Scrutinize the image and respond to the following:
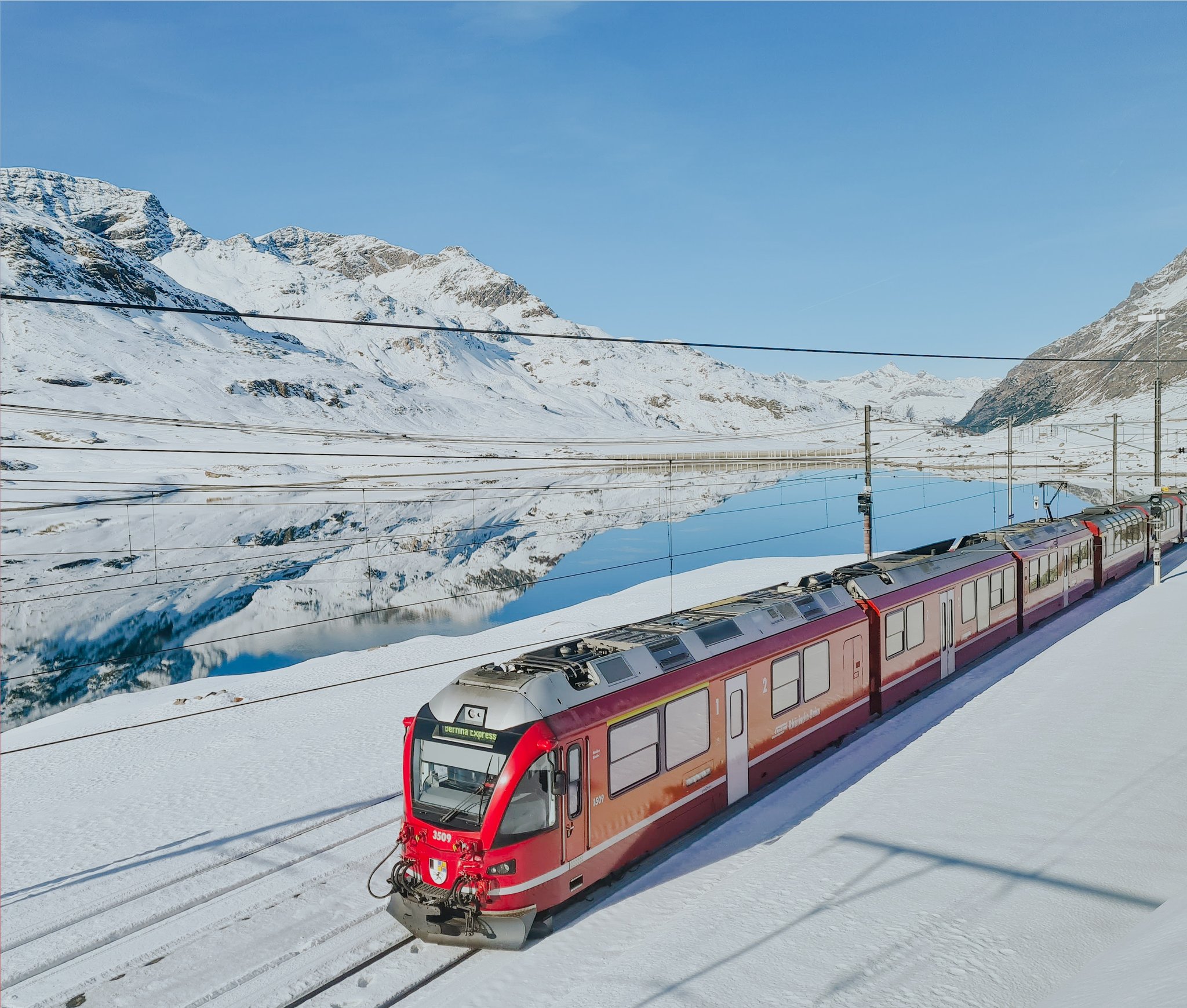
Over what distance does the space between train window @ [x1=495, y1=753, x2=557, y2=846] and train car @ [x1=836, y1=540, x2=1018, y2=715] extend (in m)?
9.95

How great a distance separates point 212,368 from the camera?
179750 millimetres

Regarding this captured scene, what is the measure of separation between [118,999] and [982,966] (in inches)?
398

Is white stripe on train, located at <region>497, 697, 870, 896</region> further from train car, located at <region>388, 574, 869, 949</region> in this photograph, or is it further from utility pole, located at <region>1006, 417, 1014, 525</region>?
utility pole, located at <region>1006, 417, 1014, 525</region>

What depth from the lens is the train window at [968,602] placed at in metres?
21.6

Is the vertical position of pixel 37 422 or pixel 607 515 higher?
pixel 37 422

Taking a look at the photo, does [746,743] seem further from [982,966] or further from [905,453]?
[905,453]

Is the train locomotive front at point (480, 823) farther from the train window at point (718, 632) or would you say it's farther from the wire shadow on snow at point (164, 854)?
the wire shadow on snow at point (164, 854)

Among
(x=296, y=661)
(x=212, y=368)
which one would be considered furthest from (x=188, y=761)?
(x=212, y=368)

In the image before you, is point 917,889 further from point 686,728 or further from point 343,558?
point 343,558

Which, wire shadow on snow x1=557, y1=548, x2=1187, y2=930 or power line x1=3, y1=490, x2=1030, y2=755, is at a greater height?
wire shadow on snow x1=557, y1=548, x2=1187, y2=930

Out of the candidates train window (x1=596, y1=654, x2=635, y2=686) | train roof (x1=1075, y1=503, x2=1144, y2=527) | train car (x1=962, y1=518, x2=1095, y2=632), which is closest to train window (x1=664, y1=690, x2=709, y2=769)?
train window (x1=596, y1=654, x2=635, y2=686)

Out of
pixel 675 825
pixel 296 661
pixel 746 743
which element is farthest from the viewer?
pixel 296 661

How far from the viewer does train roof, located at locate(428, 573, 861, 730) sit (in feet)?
34.8

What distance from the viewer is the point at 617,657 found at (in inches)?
469
